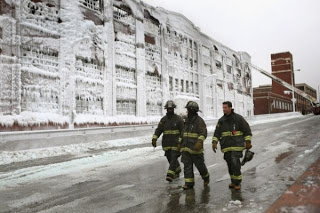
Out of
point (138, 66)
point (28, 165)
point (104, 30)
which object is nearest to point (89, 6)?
point (104, 30)

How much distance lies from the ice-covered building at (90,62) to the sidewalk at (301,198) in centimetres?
1222

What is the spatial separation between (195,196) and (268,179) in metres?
2.16

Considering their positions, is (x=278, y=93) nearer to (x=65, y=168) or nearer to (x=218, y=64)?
(x=218, y=64)

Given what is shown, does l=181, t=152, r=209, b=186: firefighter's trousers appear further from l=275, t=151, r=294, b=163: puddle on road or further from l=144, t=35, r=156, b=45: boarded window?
l=144, t=35, r=156, b=45: boarded window

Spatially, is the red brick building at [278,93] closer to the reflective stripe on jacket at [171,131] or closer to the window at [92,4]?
the window at [92,4]

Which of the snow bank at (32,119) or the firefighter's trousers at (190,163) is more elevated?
the snow bank at (32,119)

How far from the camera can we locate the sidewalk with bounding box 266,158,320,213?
4203 millimetres

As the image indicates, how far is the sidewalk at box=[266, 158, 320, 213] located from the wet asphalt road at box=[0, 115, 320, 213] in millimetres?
189

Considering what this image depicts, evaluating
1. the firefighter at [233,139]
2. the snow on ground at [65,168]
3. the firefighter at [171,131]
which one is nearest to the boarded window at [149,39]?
the snow on ground at [65,168]

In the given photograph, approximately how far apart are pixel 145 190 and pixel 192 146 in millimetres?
1375

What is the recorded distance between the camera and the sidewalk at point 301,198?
165 inches

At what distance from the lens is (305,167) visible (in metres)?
7.50

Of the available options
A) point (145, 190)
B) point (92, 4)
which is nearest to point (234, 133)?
point (145, 190)

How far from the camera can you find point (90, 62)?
57.7ft
